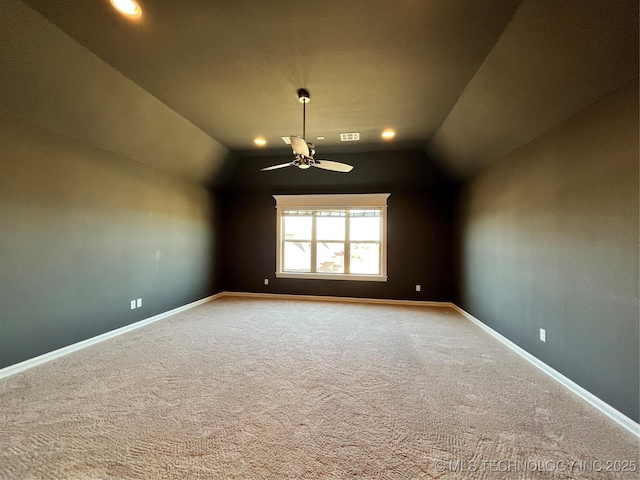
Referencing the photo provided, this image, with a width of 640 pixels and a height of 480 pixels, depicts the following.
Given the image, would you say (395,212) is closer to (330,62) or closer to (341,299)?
(341,299)

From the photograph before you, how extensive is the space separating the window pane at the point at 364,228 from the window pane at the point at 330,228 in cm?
23

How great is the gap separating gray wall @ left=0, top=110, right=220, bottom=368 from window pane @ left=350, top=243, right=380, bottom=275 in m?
3.60

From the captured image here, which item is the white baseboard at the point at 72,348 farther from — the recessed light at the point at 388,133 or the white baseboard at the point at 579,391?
the white baseboard at the point at 579,391

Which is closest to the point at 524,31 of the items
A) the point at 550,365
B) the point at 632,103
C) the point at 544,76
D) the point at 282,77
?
the point at 544,76

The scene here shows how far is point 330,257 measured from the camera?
583 cm

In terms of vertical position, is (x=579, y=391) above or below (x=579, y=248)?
below

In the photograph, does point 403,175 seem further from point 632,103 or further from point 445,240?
point 632,103

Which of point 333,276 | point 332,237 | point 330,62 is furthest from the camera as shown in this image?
point 332,237

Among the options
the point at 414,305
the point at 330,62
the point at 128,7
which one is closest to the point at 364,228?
the point at 414,305

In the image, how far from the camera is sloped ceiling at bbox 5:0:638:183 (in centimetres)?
183

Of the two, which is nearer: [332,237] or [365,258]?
[365,258]

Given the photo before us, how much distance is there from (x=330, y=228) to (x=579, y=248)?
4148mm

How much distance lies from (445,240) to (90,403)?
5.69m

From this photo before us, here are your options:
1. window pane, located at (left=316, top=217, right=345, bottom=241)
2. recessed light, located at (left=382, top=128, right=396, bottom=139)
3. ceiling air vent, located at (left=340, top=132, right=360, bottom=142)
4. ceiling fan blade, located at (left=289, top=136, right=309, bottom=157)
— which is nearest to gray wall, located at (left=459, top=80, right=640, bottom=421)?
recessed light, located at (left=382, top=128, right=396, bottom=139)
